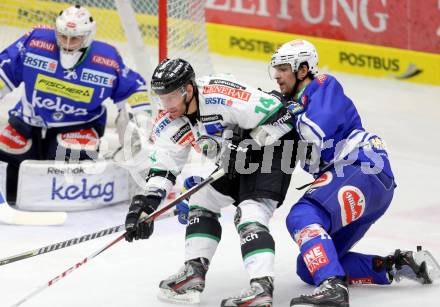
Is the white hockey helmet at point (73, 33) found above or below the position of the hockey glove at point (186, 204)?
above

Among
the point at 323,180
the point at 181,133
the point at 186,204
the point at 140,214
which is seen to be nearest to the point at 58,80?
the point at 186,204

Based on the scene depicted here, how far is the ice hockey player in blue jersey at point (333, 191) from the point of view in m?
4.44

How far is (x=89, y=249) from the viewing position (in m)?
5.62

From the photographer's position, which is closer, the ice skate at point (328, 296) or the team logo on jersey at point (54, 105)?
the ice skate at point (328, 296)

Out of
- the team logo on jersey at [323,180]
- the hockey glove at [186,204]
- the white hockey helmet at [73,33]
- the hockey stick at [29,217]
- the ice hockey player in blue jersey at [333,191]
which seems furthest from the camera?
the white hockey helmet at [73,33]

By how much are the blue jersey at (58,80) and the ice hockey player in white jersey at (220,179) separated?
5.64ft

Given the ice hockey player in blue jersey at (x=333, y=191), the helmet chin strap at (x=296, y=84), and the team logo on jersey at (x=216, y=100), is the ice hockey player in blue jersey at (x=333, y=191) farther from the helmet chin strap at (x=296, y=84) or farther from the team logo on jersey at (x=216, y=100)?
the team logo on jersey at (x=216, y=100)

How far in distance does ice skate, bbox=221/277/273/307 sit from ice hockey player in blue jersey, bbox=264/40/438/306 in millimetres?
122

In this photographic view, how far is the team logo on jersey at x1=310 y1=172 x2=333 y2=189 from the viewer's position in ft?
15.3

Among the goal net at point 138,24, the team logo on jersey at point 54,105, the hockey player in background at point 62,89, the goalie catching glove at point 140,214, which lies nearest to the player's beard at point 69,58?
the hockey player in background at point 62,89

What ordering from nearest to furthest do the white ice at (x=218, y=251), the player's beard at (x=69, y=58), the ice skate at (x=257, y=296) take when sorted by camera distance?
the ice skate at (x=257, y=296)
the white ice at (x=218, y=251)
the player's beard at (x=69, y=58)

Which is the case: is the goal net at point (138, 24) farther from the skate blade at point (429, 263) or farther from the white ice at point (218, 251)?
the skate blade at point (429, 263)

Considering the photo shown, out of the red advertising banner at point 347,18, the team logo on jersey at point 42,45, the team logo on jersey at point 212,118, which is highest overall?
the red advertising banner at point 347,18

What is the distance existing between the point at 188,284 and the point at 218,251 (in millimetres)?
862
